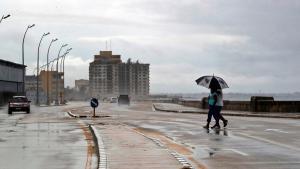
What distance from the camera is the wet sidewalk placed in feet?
43.7

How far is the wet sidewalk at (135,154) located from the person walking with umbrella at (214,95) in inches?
290

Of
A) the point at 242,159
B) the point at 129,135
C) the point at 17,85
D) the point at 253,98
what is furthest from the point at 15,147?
the point at 17,85

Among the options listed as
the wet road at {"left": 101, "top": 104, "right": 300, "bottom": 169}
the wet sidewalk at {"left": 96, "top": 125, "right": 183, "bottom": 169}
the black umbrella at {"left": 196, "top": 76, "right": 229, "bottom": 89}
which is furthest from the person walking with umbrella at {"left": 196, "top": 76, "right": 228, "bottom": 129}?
the wet sidewalk at {"left": 96, "top": 125, "right": 183, "bottom": 169}

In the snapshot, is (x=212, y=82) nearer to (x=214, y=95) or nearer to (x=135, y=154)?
(x=214, y=95)

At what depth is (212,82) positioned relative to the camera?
27.9 m

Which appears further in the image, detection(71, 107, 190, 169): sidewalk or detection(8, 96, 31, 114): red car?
detection(8, 96, 31, 114): red car

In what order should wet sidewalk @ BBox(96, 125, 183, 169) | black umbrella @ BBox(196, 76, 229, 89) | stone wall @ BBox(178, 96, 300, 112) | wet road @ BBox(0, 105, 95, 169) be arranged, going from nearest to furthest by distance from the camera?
wet sidewalk @ BBox(96, 125, 183, 169), wet road @ BBox(0, 105, 95, 169), black umbrella @ BBox(196, 76, 229, 89), stone wall @ BBox(178, 96, 300, 112)

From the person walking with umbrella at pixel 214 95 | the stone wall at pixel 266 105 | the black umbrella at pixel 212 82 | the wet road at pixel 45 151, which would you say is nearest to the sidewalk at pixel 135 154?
the wet road at pixel 45 151

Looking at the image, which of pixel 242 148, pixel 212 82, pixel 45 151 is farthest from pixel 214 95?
pixel 45 151

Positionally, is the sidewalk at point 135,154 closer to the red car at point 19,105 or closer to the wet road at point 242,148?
the wet road at point 242,148

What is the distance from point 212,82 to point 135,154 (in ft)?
42.6

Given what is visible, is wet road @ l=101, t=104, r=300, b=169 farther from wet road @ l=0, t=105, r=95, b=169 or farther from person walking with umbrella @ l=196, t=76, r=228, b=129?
wet road @ l=0, t=105, r=95, b=169

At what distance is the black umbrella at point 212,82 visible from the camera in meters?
27.8

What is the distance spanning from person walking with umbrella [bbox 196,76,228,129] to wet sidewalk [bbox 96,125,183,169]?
24.2ft
